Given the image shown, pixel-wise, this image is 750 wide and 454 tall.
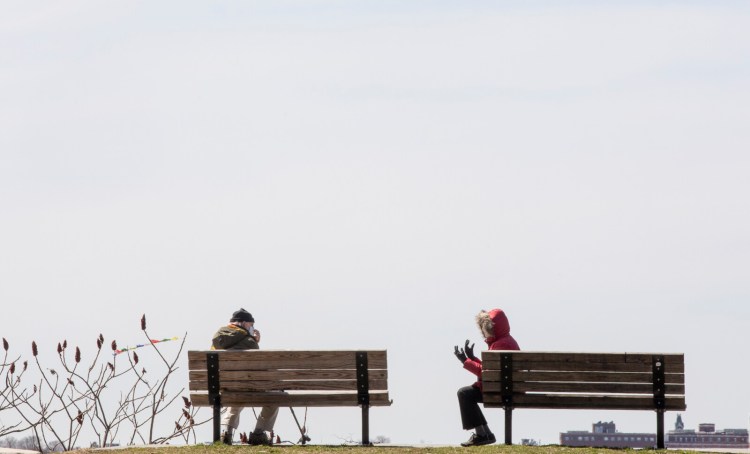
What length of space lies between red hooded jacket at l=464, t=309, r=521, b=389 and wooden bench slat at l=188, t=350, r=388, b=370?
3.08ft

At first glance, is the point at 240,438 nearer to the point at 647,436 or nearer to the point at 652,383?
the point at 652,383

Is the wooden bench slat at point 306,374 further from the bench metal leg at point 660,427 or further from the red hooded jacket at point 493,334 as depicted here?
the bench metal leg at point 660,427

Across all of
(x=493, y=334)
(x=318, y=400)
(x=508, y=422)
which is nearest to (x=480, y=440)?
(x=508, y=422)

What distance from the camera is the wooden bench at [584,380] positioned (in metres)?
14.6

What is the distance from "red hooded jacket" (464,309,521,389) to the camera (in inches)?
588

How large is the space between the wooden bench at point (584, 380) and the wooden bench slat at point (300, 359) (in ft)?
3.73

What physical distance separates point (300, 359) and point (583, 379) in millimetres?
2896

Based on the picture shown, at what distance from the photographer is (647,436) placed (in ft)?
636

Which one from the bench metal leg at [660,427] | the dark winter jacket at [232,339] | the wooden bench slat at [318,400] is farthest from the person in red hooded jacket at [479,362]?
the dark winter jacket at [232,339]

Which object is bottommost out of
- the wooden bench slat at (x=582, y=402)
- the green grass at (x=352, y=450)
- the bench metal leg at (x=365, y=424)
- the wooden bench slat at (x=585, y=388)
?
the green grass at (x=352, y=450)

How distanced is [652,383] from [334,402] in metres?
3.24

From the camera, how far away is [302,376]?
14797mm

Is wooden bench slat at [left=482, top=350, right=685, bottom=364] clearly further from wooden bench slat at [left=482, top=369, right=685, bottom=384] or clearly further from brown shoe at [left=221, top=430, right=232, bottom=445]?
brown shoe at [left=221, top=430, right=232, bottom=445]

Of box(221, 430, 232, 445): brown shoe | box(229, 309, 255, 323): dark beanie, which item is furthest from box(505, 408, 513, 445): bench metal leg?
box(229, 309, 255, 323): dark beanie
